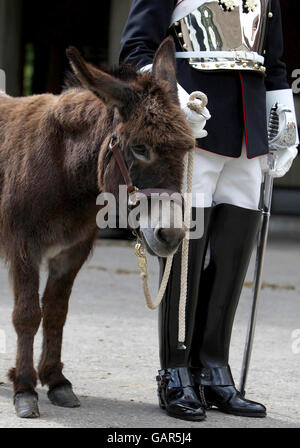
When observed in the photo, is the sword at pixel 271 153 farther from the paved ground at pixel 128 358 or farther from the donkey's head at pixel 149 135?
the donkey's head at pixel 149 135

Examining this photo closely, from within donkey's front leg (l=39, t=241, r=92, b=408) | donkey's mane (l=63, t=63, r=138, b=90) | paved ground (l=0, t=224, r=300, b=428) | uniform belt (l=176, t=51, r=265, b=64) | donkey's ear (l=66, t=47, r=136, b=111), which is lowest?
paved ground (l=0, t=224, r=300, b=428)

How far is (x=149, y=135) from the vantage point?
3.26 metres

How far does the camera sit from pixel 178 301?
3857 millimetres

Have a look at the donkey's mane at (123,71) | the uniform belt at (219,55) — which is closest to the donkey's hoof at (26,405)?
the donkey's mane at (123,71)

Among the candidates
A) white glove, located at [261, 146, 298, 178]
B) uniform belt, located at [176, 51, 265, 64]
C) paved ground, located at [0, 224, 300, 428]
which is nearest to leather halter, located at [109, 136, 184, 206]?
uniform belt, located at [176, 51, 265, 64]

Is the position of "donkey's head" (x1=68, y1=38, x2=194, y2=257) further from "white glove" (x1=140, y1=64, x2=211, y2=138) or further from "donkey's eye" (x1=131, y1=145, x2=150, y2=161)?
"white glove" (x1=140, y1=64, x2=211, y2=138)

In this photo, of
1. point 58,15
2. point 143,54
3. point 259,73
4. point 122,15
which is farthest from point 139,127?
point 58,15

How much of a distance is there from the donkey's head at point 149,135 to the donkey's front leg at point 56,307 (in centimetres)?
72

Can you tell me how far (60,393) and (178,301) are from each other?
2.34 feet

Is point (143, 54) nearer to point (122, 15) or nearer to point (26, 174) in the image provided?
point (26, 174)

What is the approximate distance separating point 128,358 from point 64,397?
1.16 metres

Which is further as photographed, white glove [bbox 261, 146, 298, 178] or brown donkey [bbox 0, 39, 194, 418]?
white glove [bbox 261, 146, 298, 178]

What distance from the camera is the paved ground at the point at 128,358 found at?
3750mm

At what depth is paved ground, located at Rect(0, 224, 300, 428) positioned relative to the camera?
3750 mm
